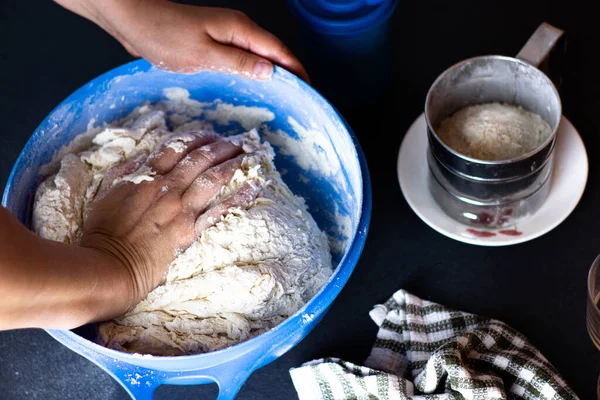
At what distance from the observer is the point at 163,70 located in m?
1.11

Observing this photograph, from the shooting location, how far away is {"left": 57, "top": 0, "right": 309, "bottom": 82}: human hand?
102 centimetres

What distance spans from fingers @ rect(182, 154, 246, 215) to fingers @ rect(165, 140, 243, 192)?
0.01m

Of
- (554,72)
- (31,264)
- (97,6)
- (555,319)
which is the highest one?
(97,6)

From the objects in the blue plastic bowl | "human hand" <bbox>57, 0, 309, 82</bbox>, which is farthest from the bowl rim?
"human hand" <bbox>57, 0, 309, 82</bbox>

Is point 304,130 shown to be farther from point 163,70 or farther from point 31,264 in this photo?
point 31,264

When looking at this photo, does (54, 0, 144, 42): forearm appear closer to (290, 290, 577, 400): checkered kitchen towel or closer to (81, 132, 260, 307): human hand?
(81, 132, 260, 307): human hand

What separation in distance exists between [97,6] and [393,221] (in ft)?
1.87

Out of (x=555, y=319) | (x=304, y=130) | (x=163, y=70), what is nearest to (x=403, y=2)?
(x=304, y=130)

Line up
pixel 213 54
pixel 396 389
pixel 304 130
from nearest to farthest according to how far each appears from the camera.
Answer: pixel 396 389 < pixel 213 54 < pixel 304 130

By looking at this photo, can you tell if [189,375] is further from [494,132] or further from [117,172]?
[494,132]

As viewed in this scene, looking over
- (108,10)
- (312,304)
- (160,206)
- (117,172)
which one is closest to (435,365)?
(312,304)

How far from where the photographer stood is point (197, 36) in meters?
1.02

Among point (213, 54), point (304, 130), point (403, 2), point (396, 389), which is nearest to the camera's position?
point (396, 389)

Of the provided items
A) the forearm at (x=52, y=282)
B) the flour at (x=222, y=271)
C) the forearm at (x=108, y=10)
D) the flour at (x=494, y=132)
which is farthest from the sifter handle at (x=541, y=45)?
the forearm at (x=52, y=282)
